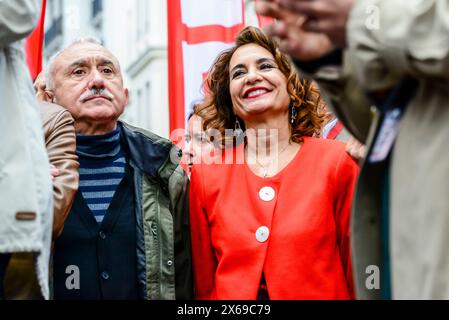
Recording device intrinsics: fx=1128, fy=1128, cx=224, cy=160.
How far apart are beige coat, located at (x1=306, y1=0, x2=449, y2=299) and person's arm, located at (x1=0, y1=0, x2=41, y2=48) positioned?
1306 millimetres

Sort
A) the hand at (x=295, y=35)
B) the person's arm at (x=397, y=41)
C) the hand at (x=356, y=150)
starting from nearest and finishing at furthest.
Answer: the person's arm at (x=397, y=41), the hand at (x=295, y=35), the hand at (x=356, y=150)

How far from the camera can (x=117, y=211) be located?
5172 millimetres

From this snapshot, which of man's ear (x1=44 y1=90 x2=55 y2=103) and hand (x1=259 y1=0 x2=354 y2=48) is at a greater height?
hand (x1=259 y1=0 x2=354 y2=48)

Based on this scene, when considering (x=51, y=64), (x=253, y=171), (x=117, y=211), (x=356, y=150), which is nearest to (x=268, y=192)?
(x=253, y=171)

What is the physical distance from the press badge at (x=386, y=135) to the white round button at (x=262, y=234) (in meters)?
1.95

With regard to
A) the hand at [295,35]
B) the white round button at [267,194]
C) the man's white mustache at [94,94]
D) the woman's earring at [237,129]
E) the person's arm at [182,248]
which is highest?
the hand at [295,35]

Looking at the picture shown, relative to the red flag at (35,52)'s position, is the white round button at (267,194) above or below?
A: below

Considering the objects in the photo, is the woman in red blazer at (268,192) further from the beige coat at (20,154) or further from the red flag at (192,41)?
the beige coat at (20,154)

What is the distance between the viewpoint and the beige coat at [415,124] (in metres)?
2.62

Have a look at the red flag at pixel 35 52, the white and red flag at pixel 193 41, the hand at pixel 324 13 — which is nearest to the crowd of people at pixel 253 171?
the hand at pixel 324 13

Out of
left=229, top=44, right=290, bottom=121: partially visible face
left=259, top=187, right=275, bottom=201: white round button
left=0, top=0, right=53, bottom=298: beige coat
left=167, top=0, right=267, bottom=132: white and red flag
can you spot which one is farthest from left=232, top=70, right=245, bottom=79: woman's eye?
left=0, top=0, right=53, bottom=298: beige coat

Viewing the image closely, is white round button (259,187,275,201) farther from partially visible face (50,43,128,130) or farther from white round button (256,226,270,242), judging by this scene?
partially visible face (50,43,128,130)

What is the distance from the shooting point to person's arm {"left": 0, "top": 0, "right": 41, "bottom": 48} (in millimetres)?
3670
